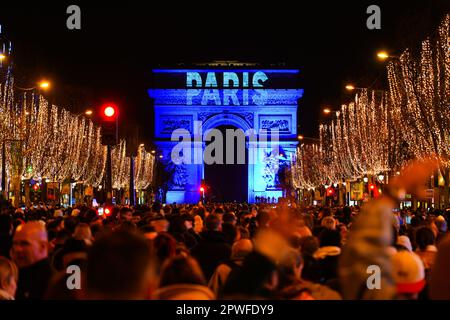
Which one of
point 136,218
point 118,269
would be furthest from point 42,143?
point 118,269

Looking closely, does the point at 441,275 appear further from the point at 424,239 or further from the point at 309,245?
the point at 424,239

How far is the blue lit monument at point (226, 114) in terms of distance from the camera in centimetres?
11862

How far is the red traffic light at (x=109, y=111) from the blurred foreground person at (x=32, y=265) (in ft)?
28.2

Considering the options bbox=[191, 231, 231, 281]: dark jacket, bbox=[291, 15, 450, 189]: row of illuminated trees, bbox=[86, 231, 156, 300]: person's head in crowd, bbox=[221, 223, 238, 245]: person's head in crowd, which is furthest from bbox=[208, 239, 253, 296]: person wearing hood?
bbox=[291, 15, 450, 189]: row of illuminated trees

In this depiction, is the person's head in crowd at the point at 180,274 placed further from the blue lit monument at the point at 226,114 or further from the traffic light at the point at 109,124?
the blue lit monument at the point at 226,114

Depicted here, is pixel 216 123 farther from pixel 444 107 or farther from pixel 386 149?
pixel 444 107

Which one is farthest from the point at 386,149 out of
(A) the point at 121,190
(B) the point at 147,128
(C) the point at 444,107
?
(B) the point at 147,128

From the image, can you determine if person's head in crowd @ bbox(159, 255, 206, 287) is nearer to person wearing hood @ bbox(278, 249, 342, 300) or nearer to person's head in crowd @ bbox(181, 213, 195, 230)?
person wearing hood @ bbox(278, 249, 342, 300)

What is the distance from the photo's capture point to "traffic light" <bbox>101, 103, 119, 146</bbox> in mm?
17078

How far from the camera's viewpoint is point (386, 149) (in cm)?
5181

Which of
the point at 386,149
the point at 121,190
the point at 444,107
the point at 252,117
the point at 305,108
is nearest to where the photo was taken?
the point at 444,107

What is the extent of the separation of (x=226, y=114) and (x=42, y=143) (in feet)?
232
